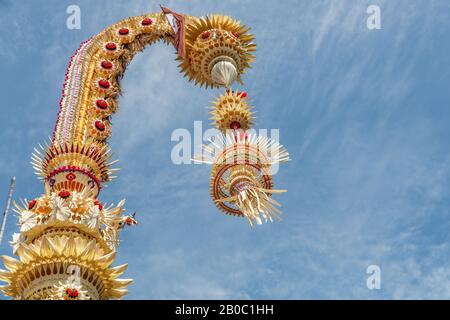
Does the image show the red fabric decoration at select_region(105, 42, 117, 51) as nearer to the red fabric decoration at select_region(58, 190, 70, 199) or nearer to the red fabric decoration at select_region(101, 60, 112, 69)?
the red fabric decoration at select_region(101, 60, 112, 69)

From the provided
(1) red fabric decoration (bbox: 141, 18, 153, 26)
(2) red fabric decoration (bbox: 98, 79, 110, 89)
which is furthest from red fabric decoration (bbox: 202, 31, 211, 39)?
(2) red fabric decoration (bbox: 98, 79, 110, 89)

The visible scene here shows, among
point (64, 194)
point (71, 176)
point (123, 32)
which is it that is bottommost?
point (64, 194)

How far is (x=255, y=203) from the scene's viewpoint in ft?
41.9

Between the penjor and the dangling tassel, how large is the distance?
0.07ft

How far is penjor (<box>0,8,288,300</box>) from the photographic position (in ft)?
35.0

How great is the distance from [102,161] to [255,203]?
11.5 feet

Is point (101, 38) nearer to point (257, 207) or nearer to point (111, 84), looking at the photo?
point (111, 84)

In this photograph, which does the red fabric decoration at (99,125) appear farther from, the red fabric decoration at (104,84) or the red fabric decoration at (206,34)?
the red fabric decoration at (206,34)

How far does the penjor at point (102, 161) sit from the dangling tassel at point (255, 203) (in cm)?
2

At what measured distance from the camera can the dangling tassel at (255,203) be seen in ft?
41.1

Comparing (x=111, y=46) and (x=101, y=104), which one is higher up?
(x=111, y=46)

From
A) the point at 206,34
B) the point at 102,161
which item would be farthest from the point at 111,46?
the point at 102,161

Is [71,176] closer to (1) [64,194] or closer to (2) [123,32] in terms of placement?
(1) [64,194]
